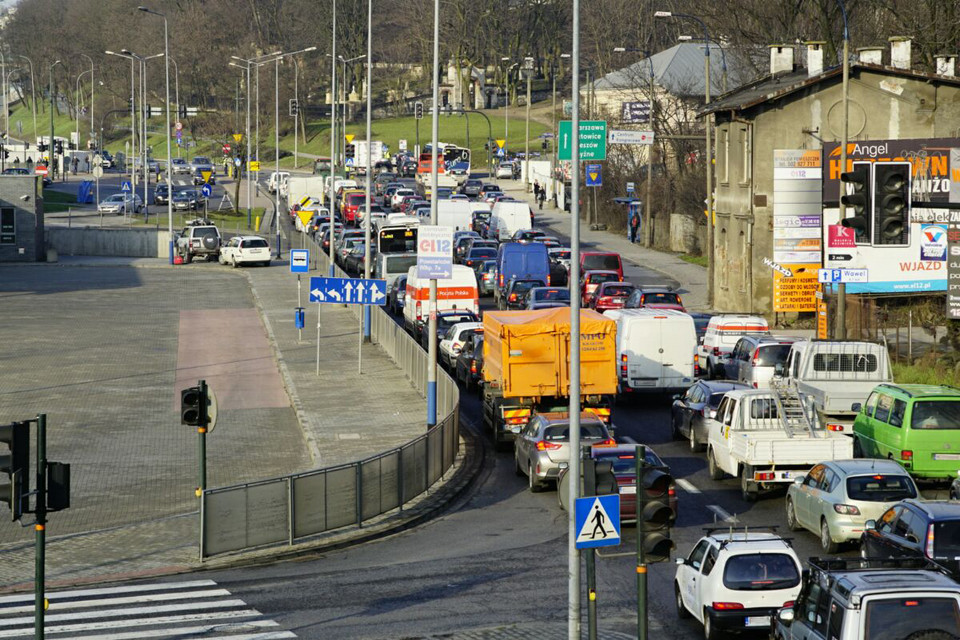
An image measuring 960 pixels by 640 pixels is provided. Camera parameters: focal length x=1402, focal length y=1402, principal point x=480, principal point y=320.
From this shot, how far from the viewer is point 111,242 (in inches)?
2891

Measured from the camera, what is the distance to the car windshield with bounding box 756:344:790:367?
32188 millimetres

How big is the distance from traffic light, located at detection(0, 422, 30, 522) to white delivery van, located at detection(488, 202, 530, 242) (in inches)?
2194

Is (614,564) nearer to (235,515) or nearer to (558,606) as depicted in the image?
(558,606)

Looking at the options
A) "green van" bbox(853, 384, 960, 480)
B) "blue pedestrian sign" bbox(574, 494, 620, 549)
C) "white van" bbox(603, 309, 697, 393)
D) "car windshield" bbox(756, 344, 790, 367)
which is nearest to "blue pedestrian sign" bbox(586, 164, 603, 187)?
"white van" bbox(603, 309, 697, 393)

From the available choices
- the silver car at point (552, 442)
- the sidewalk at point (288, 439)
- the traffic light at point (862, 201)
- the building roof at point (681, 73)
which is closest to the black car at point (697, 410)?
the silver car at point (552, 442)

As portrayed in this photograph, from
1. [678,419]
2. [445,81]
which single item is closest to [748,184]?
[678,419]

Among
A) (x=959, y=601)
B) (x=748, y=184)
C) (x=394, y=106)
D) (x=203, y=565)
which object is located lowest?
(x=203, y=565)

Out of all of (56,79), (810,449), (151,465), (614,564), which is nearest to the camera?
(614,564)

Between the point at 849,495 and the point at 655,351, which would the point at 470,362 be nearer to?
the point at 655,351

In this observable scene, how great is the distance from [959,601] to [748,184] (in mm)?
38120

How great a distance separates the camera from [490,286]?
54969 mm

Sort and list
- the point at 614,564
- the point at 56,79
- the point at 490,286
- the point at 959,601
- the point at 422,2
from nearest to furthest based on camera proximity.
Answer: 1. the point at 959,601
2. the point at 614,564
3. the point at 490,286
4. the point at 422,2
5. the point at 56,79

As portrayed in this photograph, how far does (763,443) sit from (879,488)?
333 cm

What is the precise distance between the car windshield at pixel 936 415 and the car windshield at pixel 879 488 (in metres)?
3.29
